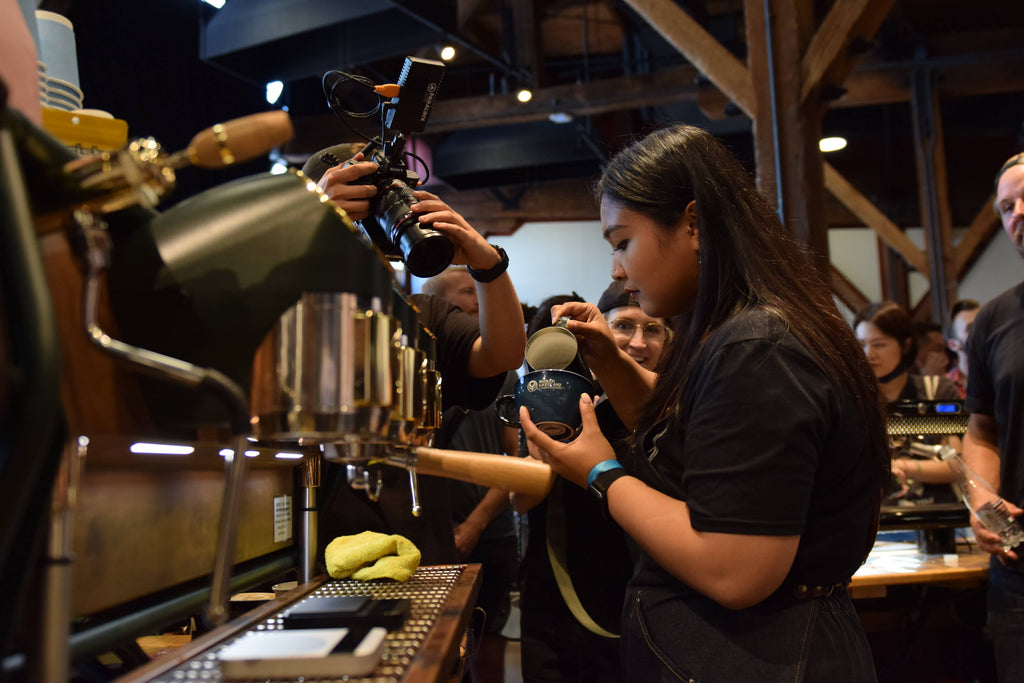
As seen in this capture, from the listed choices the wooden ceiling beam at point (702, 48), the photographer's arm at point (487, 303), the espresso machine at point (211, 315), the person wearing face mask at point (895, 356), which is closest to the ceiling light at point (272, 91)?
the wooden ceiling beam at point (702, 48)

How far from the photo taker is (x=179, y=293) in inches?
22.6

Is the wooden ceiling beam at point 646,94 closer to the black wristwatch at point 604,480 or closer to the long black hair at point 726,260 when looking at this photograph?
the long black hair at point 726,260

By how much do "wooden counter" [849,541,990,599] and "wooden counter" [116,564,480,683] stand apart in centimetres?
148

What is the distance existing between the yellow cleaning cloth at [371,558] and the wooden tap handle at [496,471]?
33cm

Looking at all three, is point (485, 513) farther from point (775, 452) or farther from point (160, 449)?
point (160, 449)

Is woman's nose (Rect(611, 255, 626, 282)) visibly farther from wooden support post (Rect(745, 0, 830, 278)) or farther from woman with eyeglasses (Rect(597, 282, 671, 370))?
wooden support post (Rect(745, 0, 830, 278))

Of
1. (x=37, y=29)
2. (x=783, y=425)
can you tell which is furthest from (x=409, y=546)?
(x=37, y=29)

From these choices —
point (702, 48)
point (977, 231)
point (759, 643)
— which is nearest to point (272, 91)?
point (702, 48)

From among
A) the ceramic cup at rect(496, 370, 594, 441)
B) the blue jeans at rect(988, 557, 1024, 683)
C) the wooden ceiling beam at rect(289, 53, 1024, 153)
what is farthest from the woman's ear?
the wooden ceiling beam at rect(289, 53, 1024, 153)

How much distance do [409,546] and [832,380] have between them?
659mm

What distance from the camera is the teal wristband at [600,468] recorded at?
3.79 feet

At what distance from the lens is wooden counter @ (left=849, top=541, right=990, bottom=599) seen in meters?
2.27

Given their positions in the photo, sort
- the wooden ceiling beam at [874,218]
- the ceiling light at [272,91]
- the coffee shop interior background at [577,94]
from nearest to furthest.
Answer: the coffee shop interior background at [577,94] → the ceiling light at [272,91] → the wooden ceiling beam at [874,218]

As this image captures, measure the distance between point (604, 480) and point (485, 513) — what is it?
4.66 ft
